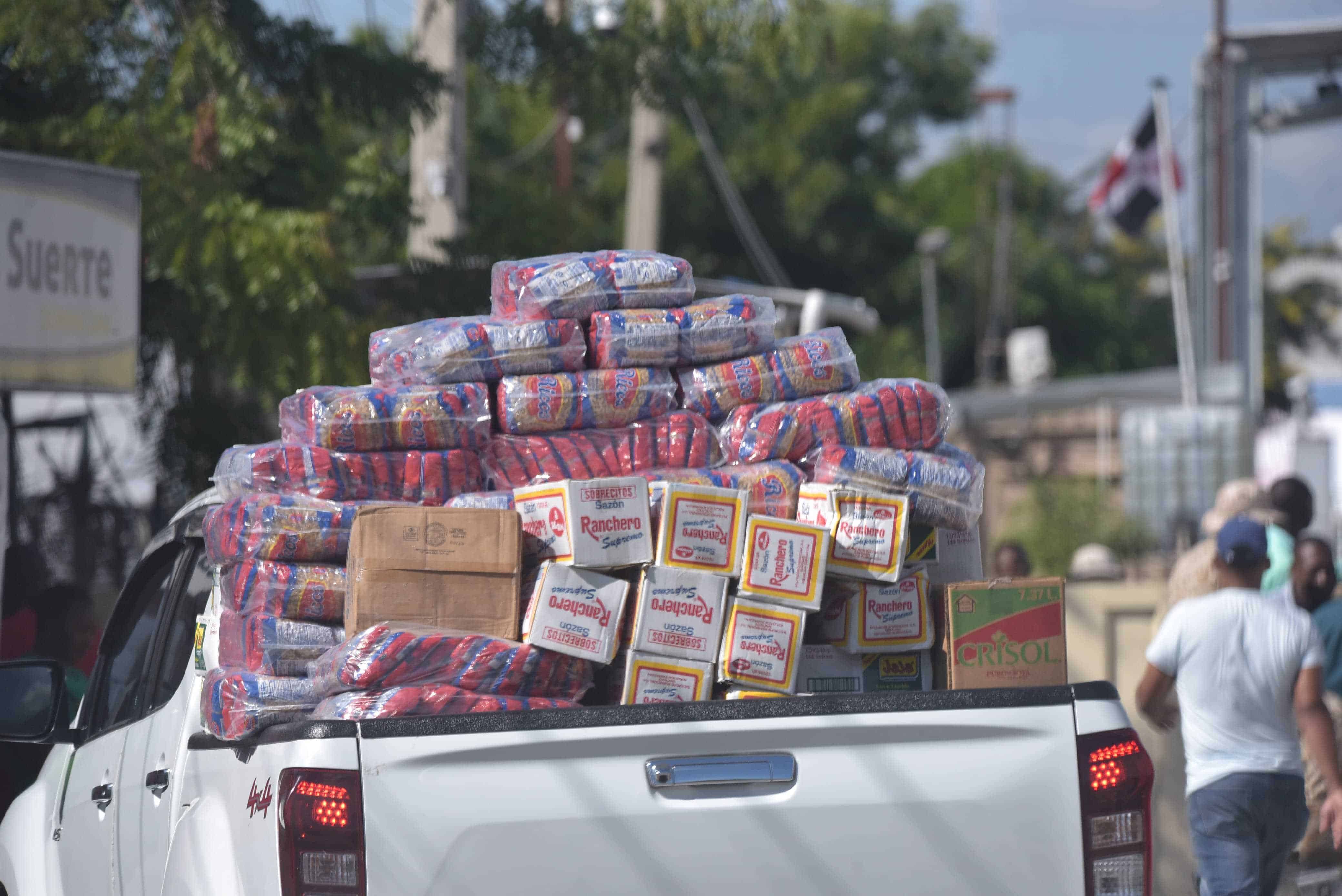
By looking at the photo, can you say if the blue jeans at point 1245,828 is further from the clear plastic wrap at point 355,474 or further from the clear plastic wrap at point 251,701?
the clear plastic wrap at point 251,701

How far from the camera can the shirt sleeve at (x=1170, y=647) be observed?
5449 millimetres

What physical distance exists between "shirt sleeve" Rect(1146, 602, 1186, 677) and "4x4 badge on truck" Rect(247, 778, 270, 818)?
11.5 feet

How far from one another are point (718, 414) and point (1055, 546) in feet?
58.0

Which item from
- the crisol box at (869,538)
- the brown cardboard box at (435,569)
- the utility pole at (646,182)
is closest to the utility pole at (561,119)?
the utility pole at (646,182)

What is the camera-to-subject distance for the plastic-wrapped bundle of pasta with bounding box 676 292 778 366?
4.27 m

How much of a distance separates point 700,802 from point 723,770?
0.25 feet

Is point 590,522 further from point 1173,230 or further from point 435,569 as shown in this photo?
point 1173,230

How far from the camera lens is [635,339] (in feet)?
13.8

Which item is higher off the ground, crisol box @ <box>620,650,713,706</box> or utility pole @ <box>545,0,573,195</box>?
utility pole @ <box>545,0,573,195</box>

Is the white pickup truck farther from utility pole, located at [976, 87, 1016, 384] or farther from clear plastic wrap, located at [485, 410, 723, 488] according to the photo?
utility pole, located at [976, 87, 1016, 384]

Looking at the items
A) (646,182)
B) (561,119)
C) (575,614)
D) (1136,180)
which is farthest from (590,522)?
(1136,180)

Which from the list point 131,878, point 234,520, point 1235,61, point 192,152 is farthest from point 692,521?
point 1235,61

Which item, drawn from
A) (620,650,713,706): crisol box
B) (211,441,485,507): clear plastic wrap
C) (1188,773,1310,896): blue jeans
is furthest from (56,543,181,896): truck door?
(1188,773,1310,896): blue jeans

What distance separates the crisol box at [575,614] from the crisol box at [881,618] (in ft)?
1.96
